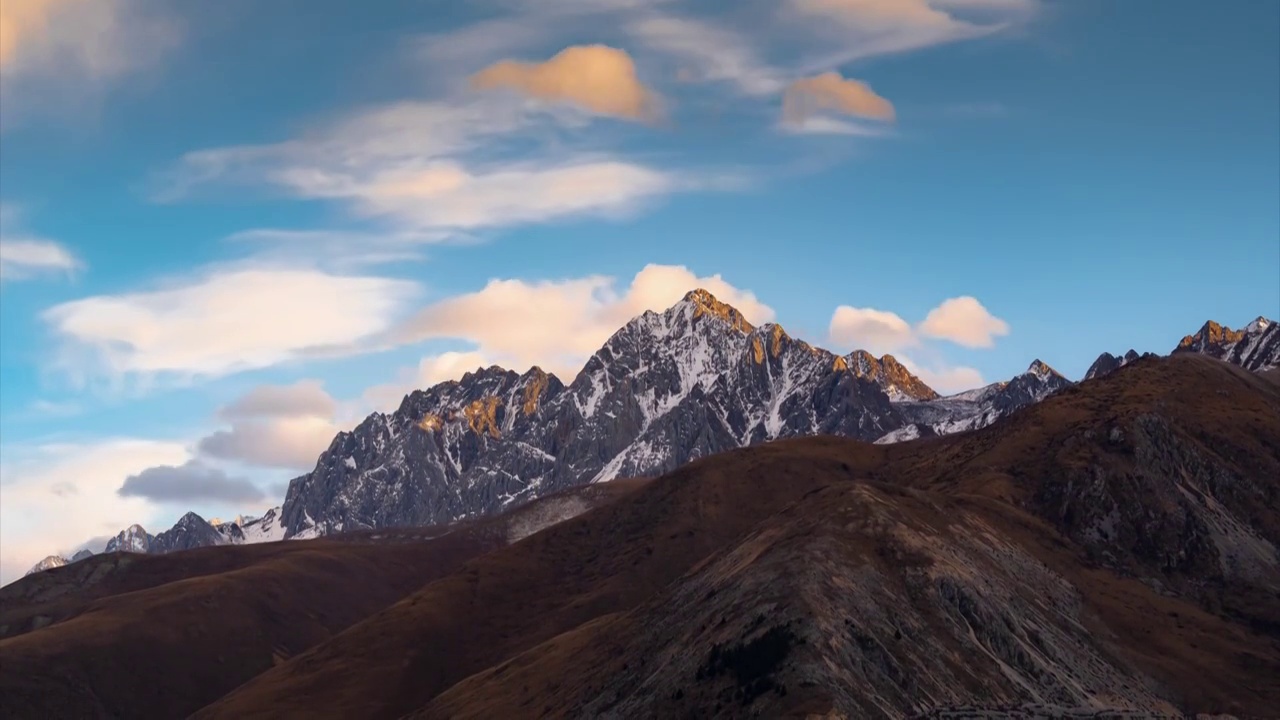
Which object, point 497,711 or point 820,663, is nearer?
point 820,663

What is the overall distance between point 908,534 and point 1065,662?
2617 cm

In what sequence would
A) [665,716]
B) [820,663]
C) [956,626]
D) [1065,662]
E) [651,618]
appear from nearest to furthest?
[820,663] < [665,716] < [956,626] < [1065,662] < [651,618]

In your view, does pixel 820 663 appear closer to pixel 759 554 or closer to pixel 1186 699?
pixel 759 554

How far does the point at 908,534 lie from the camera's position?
599 ft

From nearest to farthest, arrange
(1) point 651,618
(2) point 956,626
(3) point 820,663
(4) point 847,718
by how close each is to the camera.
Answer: (4) point 847,718 → (3) point 820,663 → (2) point 956,626 → (1) point 651,618

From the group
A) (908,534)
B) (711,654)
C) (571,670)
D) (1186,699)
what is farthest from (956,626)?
(571,670)

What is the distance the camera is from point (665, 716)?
491 feet

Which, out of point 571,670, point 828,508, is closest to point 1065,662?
point 828,508

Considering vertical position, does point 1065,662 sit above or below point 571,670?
below

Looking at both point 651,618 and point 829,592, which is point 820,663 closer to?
point 829,592

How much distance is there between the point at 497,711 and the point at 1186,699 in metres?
98.6

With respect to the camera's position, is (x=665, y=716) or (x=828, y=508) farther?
(x=828, y=508)

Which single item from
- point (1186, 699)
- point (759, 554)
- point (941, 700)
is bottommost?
point (1186, 699)

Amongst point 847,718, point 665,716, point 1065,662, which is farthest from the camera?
point 1065,662
